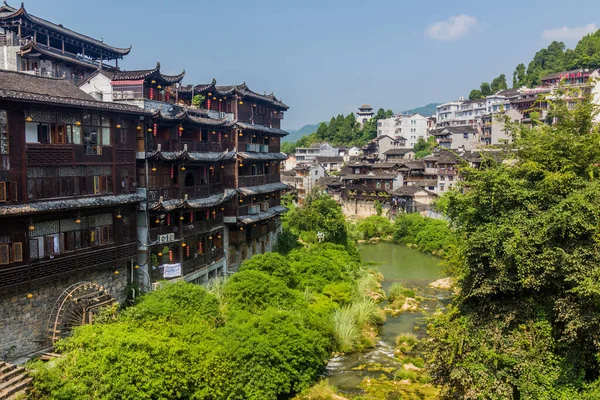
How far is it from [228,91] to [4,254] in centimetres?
1838

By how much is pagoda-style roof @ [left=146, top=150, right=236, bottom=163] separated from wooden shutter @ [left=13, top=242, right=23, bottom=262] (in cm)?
744

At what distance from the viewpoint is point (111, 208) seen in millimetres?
21500

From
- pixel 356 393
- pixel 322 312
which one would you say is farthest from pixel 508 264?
pixel 322 312

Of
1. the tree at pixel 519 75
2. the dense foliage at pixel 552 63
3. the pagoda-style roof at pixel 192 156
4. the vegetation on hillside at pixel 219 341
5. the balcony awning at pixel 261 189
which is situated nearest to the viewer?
the vegetation on hillside at pixel 219 341

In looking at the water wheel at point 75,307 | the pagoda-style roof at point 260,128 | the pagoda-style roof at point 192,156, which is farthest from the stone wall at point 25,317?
the pagoda-style roof at point 260,128

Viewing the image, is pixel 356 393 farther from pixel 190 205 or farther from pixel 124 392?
pixel 190 205

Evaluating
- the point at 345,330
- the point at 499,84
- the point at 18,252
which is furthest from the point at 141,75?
the point at 499,84

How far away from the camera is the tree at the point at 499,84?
4232 inches

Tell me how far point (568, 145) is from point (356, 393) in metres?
13.0

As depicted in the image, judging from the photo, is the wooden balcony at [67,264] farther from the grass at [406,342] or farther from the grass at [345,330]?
the grass at [406,342]

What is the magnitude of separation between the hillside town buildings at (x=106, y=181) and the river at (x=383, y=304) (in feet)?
Answer: 31.3

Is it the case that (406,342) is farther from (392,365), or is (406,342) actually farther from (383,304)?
(383,304)

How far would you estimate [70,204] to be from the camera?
19.0 metres

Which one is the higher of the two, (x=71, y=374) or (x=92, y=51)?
(x=92, y=51)
